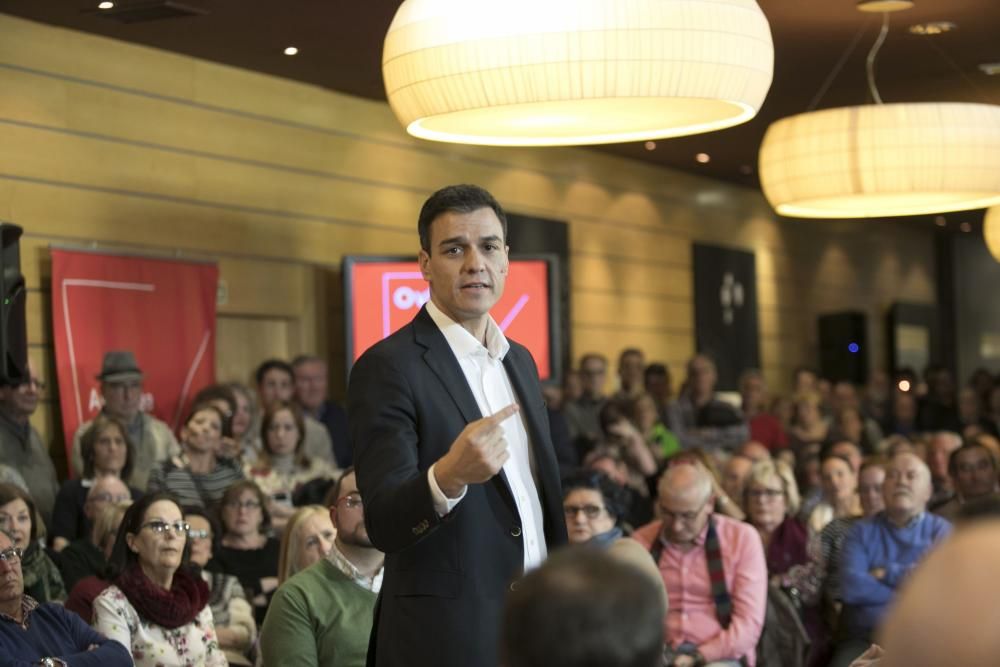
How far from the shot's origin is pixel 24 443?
665 centimetres

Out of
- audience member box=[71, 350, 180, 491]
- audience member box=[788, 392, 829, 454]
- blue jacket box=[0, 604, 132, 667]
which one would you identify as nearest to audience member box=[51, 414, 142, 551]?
audience member box=[71, 350, 180, 491]

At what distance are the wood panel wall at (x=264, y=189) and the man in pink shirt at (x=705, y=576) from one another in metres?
3.38

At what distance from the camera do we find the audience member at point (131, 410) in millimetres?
6961

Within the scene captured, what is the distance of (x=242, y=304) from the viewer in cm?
846

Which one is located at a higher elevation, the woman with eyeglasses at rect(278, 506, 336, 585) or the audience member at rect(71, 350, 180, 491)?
the audience member at rect(71, 350, 180, 491)

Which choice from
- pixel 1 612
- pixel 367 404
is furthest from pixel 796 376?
pixel 367 404

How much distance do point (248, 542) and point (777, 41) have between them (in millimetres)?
4088

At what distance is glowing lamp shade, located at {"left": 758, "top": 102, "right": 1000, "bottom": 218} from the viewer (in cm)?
539

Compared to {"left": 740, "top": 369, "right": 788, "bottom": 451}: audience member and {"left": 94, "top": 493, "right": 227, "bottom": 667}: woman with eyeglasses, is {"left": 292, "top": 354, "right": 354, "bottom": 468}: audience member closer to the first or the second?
{"left": 740, "top": 369, "right": 788, "bottom": 451}: audience member

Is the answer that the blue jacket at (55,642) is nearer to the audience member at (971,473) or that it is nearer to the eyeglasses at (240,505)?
the eyeglasses at (240,505)

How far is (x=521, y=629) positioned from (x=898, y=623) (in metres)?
0.30

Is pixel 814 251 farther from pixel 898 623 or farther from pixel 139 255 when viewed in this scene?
pixel 898 623

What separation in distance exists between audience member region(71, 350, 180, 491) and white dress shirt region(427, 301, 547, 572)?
468cm

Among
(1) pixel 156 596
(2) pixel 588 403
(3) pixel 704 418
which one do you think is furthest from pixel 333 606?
(3) pixel 704 418
